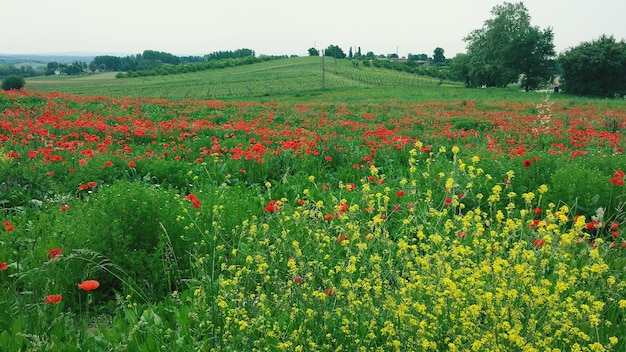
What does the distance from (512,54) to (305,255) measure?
59.8m

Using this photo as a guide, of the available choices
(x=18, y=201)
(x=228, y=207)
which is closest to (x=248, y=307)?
(x=228, y=207)

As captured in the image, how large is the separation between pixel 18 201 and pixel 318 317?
186 inches

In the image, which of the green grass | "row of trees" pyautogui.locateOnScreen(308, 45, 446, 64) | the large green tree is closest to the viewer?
the green grass

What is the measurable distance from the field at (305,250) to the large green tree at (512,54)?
50.6 metres

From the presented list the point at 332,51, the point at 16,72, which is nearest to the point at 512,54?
the point at 332,51

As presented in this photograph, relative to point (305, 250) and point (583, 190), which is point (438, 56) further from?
point (305, 250)

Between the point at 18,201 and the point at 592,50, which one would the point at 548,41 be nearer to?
the point at 592,50

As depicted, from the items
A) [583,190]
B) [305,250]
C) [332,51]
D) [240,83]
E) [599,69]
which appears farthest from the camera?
[332,51]

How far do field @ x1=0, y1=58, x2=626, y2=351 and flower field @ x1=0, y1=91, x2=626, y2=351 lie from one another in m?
0.02

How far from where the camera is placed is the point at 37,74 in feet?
277

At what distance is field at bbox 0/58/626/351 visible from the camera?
2.45 metres

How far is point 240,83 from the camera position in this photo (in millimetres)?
55719

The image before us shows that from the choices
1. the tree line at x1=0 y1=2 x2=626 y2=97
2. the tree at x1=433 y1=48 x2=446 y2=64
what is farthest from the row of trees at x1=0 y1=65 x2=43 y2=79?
the tree at x1=433 y1=48 x2=446 y2=64

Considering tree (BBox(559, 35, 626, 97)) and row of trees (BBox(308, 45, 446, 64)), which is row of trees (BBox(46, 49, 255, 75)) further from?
tree (BBox(559, 35, 626, 97))
